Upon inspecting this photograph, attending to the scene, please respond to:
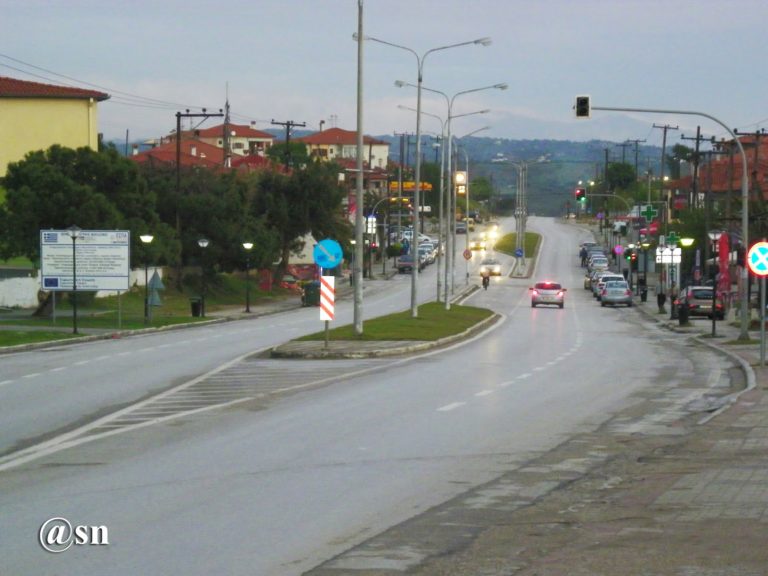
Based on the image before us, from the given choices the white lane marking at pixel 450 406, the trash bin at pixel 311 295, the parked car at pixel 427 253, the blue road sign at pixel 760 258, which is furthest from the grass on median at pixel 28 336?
the parked car at pixel 427 253

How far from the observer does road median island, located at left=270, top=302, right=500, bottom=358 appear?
111 ft

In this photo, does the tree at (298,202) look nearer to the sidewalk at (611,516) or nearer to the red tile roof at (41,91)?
the red tile roof at (41,91)

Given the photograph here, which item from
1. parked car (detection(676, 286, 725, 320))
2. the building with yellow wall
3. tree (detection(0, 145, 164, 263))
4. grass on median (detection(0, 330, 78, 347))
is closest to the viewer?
grass on median (detection(0, 330, 78, 347))

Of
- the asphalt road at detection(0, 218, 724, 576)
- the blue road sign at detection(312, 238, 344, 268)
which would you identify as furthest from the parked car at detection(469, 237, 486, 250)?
the asphalt road at detection(0, 218, 724, 576)

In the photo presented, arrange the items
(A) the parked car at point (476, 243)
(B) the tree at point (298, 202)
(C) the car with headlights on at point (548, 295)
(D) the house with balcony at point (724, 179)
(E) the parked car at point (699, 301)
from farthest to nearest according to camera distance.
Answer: (A) the parked car at point (476, 243), (D) the house with balcony at point (724, 179), (B) the tree at point (298, 202), (C) the car with headlights on at point (548, 295), (E) the parked car at point (699, 301)

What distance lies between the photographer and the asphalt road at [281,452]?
1002cm

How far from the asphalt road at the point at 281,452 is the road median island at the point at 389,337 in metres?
1.71

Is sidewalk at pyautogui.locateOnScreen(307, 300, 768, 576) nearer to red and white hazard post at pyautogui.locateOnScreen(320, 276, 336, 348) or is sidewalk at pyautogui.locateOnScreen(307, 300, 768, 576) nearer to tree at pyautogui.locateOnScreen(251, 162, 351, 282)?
red and white hazard post at pyautogui.locateOnScreen(320, 276, 336, 348)

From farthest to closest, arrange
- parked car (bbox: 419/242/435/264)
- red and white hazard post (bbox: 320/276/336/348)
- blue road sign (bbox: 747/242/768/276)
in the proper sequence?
parked car (bbox: 419/242/435/264), red and white hazard post (bbox: 320/276/336/348), blue road sign (bbox: 747/242/768/276)

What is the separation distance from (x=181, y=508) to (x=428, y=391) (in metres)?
12.6

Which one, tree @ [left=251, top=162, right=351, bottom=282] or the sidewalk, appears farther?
tree @ [left=251, top=162, right=351, bottom=282]

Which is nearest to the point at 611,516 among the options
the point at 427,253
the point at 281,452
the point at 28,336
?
the point at 281,452

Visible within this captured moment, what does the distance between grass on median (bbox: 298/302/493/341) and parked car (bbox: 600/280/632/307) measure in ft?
64.1

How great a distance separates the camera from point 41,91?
288ft
